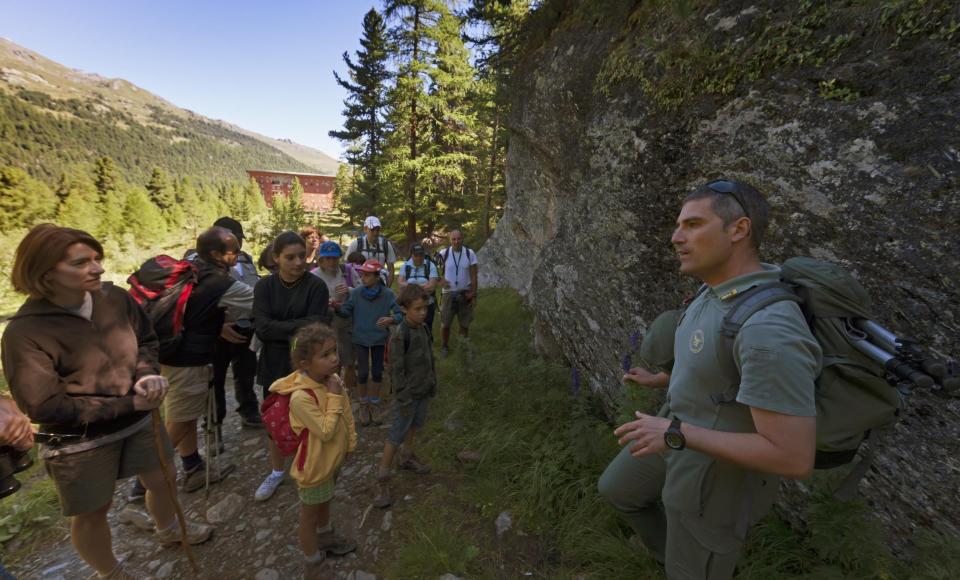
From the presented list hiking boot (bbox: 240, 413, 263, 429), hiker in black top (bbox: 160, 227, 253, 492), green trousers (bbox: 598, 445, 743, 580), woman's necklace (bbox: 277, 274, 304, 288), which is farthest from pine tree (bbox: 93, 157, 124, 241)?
green trousers (bbox: 598, 445, 743, 580)

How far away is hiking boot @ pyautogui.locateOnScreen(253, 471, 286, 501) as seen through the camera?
3848mm

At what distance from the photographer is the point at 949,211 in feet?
6.68

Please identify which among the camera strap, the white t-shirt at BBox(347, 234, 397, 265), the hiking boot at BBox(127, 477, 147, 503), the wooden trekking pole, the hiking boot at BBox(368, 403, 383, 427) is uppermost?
the white t-shirt at BBox(347, 234, 397, 265)

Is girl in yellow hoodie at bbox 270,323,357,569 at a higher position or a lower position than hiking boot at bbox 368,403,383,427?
higher

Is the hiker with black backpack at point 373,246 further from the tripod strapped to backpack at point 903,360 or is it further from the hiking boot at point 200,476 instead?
the tripod strapped to backpack at point 903,360

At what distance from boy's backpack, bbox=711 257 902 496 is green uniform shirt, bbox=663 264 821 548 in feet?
0.18

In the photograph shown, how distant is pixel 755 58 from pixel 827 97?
0.70 meters

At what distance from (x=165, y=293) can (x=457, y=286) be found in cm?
447

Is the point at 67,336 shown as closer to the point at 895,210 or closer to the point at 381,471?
the point at 381,471

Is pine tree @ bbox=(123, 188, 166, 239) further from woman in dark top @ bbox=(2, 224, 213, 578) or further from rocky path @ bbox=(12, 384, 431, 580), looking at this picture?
woman in dark top @ bbox=(2, 224, 213, 578)

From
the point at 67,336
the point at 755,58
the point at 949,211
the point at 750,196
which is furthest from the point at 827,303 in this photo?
the point at 67,336

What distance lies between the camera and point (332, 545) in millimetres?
3203

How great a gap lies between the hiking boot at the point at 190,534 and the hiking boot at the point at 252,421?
1677 millimetres

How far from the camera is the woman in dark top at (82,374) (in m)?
2.26
